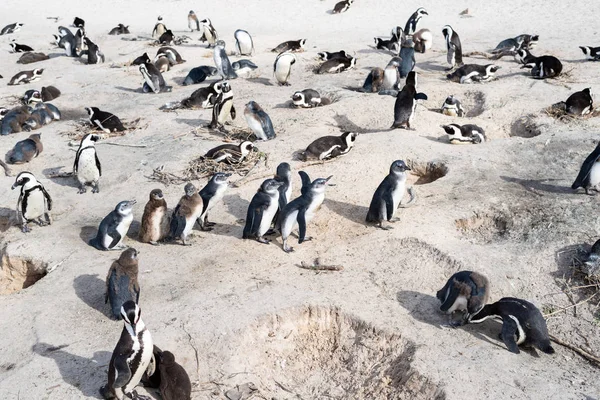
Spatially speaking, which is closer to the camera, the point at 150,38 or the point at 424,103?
the point at 424,103

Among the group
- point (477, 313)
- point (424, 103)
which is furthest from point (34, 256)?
point (424, 103)

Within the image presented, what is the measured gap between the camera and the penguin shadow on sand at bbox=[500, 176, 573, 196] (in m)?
7.05

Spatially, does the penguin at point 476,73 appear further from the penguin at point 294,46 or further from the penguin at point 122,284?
the penguin at point 122,284

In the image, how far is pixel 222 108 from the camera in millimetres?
9672

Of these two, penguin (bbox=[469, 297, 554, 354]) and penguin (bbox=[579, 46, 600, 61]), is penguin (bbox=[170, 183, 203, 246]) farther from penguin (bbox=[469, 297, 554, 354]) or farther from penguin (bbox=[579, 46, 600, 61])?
penguin (bbox=[579, 46, 600, 61])

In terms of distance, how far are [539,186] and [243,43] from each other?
9.69 m

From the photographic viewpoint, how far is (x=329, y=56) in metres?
13.5

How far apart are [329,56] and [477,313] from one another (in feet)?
31.3

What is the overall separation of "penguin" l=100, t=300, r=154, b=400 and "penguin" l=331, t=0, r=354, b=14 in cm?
1753

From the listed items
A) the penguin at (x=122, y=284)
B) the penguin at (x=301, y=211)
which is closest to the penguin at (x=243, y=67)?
the penguin at (x=301, y=211)

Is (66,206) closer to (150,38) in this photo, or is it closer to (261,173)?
(261,173)

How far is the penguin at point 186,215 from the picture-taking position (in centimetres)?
652

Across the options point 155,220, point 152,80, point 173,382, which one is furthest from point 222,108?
point 173,382

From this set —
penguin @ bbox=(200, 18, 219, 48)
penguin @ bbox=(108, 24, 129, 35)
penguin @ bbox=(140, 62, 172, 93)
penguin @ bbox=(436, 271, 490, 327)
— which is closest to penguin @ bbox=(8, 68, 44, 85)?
penguin @ bbox=(140, 62, 172, 93)
